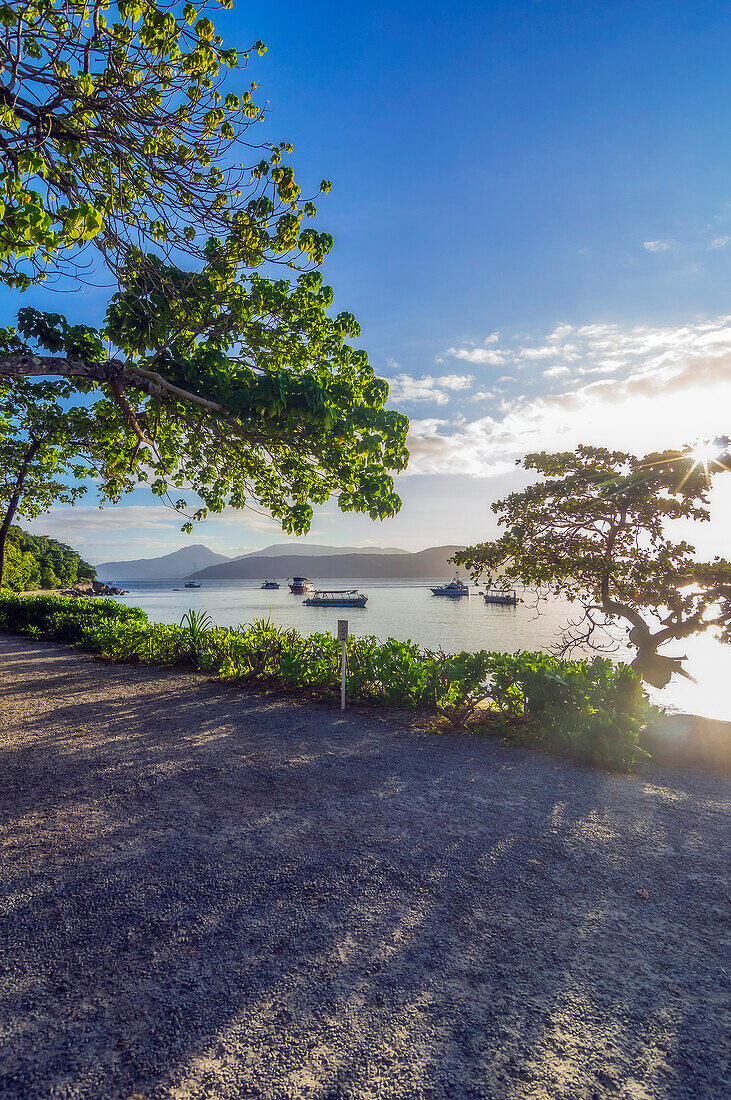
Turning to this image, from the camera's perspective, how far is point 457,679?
7.05 m

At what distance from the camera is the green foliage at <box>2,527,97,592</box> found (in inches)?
1722

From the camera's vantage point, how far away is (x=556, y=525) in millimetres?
7410

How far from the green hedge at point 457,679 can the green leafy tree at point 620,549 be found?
95cm

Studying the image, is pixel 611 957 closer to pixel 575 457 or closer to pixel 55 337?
pixel 575 457

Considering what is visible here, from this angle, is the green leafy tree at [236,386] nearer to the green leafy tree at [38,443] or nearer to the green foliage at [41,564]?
the green leafy tree at [38,443]

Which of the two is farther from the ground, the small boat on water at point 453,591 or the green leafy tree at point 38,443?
the green leafy tree at point 38,443

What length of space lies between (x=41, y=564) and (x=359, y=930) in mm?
70440

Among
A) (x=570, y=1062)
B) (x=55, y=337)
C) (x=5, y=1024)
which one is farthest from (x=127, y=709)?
(x=570, y=1062)

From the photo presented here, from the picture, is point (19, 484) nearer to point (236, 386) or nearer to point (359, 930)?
point (236, 386)

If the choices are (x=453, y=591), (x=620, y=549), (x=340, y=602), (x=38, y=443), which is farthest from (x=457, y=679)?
(x=453, y=591)

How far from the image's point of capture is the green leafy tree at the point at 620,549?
258 inches

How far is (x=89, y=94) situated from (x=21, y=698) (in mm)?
8177

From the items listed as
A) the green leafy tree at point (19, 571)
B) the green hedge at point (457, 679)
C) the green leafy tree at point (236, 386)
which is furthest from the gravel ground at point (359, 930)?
the green leafy tree at point (19, 571)

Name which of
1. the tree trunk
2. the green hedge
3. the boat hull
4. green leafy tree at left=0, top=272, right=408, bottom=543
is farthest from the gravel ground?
the boat hull
